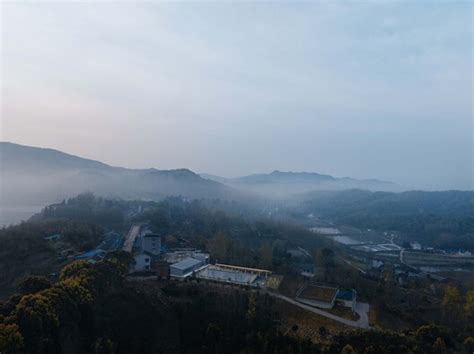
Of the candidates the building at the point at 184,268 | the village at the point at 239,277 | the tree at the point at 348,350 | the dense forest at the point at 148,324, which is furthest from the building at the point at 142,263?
the tree at the point at 348,350

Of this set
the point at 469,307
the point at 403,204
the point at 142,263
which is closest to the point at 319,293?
the point at 469,307

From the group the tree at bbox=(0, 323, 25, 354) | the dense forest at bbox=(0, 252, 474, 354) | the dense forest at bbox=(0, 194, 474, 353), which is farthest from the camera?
the dense forest at bbox=(0, 194, 474, 353)

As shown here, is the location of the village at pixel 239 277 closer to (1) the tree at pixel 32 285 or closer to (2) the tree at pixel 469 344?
(2) the tree at pixel 469 344

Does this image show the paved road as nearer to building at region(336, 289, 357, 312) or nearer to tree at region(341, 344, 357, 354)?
building at region(336, 289, 357, 312)

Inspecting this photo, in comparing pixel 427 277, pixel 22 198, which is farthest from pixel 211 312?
pixel 22 198

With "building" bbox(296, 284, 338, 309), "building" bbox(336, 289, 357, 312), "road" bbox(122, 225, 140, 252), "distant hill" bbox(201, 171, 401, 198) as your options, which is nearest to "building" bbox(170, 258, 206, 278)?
"road" bbox(122, 225, 140, 252)

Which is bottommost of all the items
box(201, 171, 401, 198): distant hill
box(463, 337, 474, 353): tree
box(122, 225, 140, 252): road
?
box(463, 337, 474, 353): tree

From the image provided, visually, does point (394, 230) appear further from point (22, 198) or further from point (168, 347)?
point (22, 198)

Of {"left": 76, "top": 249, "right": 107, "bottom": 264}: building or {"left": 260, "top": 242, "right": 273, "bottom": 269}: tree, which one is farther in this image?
{"left": 260, "top": 242, "right": 273, "bottom": 269}: tree
